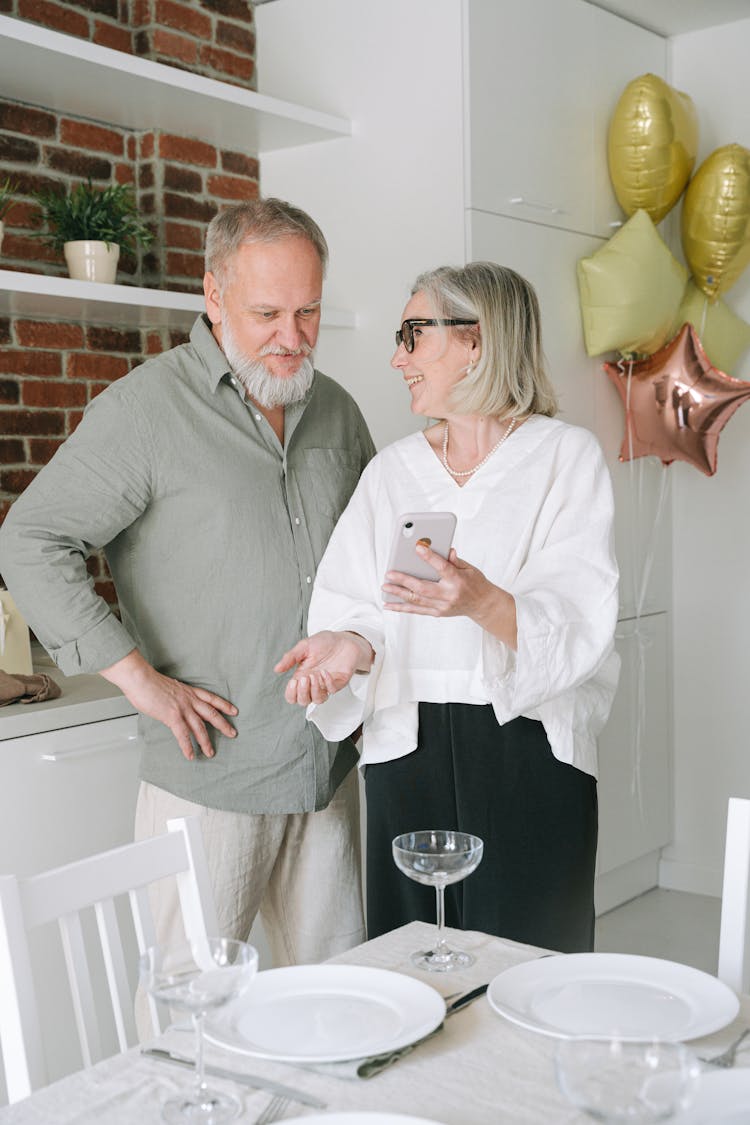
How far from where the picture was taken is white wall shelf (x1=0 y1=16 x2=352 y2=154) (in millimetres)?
2580

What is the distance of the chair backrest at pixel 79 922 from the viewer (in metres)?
1.32

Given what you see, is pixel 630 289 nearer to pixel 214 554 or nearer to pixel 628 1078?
pixel 214 554

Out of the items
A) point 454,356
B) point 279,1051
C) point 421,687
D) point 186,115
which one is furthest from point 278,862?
point 186,115

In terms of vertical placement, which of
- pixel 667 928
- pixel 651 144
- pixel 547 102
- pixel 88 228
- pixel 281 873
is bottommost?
pixel 667 928

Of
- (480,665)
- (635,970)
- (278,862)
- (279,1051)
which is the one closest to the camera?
(279,1051)

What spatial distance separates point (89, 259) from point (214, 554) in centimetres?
99

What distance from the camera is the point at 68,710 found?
240cm

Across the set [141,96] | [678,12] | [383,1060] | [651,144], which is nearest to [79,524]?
[383,1060]

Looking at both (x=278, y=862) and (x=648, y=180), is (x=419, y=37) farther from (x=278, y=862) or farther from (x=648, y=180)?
(x=278, y=862)

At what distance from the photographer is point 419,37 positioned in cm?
308

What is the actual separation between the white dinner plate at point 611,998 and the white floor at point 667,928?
2075 millimetres

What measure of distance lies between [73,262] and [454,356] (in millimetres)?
1146

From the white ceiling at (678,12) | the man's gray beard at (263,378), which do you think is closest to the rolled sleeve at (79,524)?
the man's gray beard at (263,378)

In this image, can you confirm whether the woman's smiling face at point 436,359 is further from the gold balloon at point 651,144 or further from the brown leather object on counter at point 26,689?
the gold balloon at point 651,144
